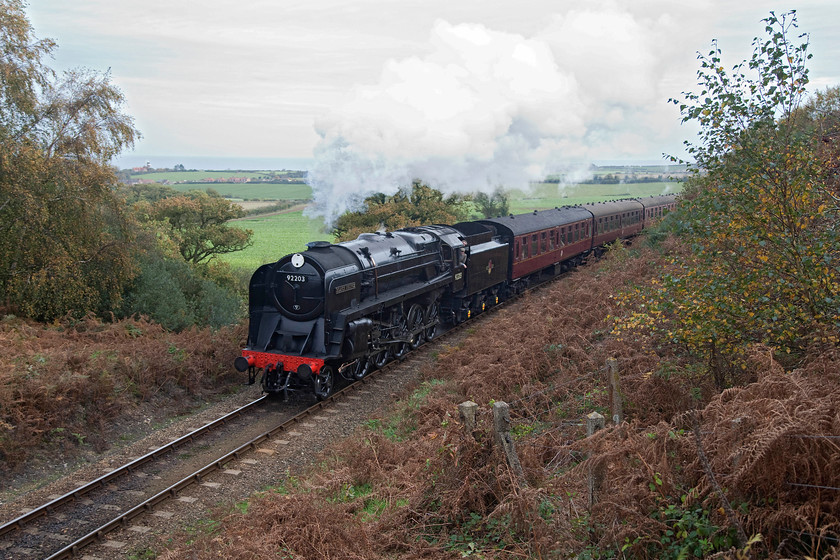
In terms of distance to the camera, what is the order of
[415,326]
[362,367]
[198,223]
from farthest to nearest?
[198,223] < [415,326] < [362,367]

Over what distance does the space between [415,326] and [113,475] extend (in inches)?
345

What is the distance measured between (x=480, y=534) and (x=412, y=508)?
0.86m

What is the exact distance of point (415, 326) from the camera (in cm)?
1641

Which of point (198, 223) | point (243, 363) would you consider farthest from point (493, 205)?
point (243, 363)

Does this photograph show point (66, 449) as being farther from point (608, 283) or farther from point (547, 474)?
point (608, 283)

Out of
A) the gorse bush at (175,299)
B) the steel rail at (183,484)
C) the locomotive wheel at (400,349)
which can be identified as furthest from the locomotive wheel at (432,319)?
the gorse bush at (175,299)

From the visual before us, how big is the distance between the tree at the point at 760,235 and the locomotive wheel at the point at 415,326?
8750mm

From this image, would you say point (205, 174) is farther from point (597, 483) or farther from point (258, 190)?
point (597, 483)

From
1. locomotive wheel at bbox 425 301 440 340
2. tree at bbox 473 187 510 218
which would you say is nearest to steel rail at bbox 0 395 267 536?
locomotive wheel at bbox 425 301 440 340

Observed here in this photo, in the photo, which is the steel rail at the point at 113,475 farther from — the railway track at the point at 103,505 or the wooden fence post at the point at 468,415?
the wooden fence post at the point at 468,415

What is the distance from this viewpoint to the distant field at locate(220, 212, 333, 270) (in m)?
Result: 48.6

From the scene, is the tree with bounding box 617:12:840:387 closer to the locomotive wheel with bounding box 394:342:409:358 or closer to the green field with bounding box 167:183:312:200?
the locomotive wheel with bounding box 394:342:409:358

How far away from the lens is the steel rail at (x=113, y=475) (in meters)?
7.75

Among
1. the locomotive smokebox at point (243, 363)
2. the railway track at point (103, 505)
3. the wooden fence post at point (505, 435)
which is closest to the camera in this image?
the wooden fence post at point (505, 435)
